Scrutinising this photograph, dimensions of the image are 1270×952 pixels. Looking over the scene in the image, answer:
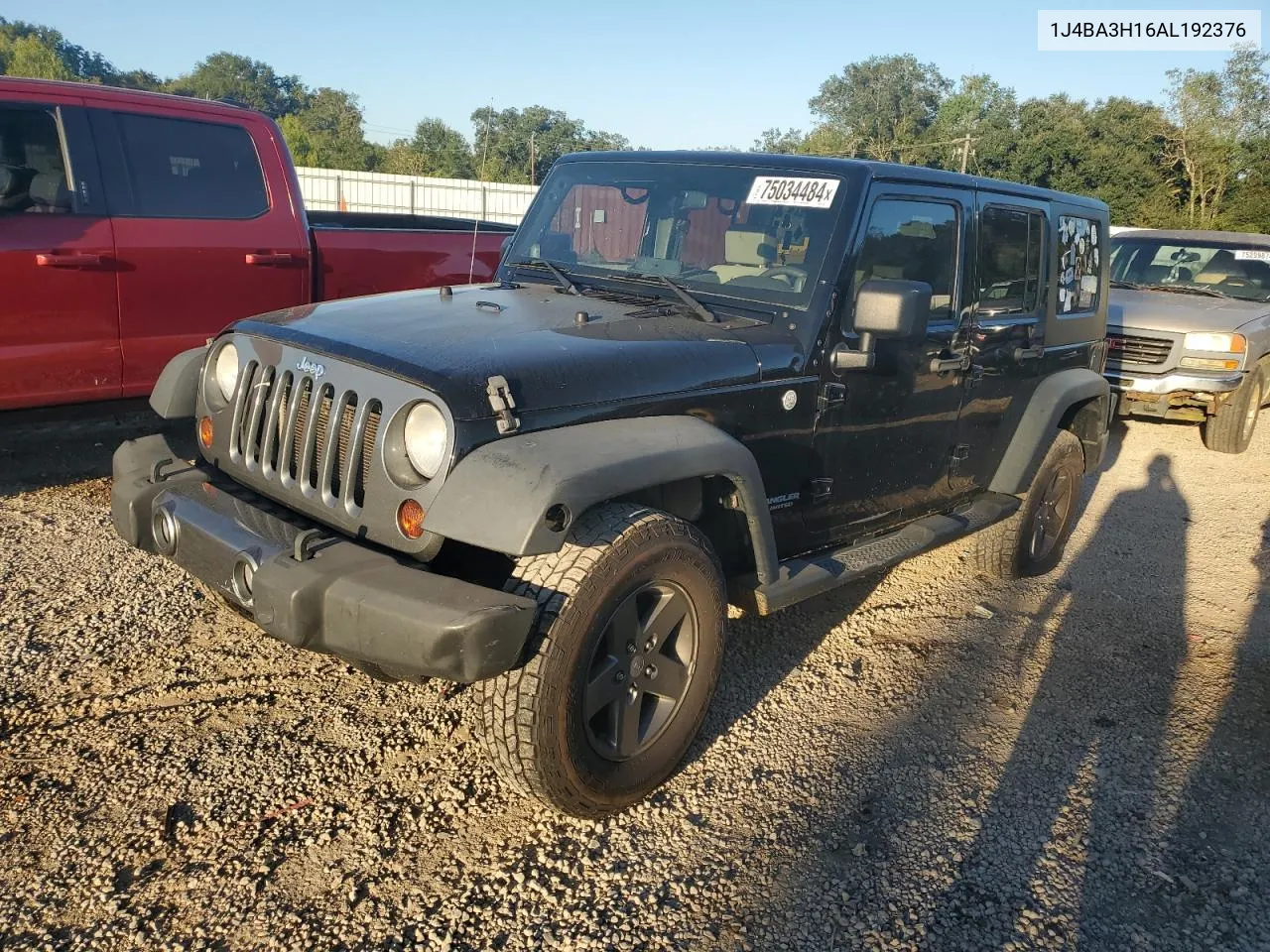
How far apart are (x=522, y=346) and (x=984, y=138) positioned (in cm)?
4678

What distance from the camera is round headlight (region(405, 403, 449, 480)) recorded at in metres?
2.64

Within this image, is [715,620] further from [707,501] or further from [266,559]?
[266,559]

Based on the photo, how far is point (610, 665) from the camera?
277 cm

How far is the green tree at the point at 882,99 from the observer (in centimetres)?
5759

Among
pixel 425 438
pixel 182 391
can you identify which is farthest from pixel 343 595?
pixel 182 391

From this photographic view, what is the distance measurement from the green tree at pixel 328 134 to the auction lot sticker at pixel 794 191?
6.79 metres

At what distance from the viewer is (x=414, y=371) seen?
2678 millimetres

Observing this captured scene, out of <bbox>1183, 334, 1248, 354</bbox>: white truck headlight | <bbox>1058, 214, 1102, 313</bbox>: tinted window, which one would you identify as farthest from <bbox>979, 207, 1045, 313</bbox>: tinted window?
<bbox>1183, 334, 1248, 354</bbox>: white truck headlight

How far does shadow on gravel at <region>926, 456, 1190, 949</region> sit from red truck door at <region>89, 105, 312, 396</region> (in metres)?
4.47

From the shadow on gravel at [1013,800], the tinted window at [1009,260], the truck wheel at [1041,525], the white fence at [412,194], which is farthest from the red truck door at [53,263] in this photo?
the white fence at [412,194]

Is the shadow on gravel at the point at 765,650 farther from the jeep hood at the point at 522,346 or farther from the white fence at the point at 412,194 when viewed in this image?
the white fence at the point at 412,194

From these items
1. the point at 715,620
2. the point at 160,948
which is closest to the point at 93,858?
the point at 160,948

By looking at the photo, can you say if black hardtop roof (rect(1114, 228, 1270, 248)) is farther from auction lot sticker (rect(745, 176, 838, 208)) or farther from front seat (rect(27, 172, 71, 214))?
front seat (rect(27, 172, 71, 214))

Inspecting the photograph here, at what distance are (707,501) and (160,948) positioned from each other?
6.42 ft
